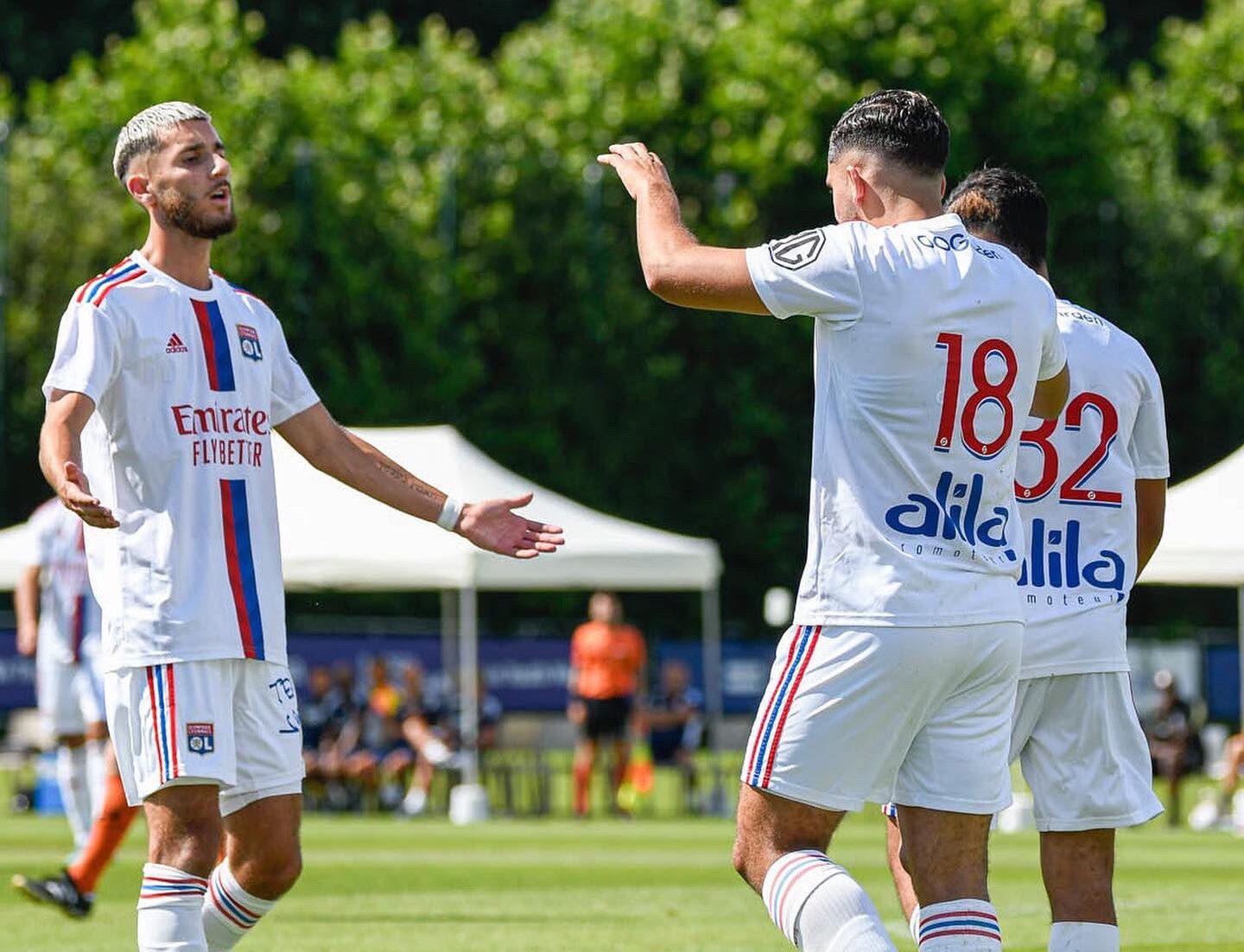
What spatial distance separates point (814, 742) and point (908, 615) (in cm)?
37

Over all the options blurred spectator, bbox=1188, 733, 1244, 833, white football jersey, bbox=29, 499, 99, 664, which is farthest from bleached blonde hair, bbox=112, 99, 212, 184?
blurred spectator, bbox=1188, 733, 1244, 833

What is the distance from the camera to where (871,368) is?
5934 mm

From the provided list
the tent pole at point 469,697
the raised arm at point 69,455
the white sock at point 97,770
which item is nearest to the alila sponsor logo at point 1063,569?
the raised arm at point 69,455

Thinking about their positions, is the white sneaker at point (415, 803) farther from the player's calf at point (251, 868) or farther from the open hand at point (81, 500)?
the open hand at point (81, 500)

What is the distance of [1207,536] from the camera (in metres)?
20.6

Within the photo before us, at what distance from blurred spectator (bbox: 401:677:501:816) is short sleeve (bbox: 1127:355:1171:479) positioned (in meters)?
16.6

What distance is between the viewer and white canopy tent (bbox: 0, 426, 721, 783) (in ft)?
73.7

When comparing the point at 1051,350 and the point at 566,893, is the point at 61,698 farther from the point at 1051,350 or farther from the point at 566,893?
the point at 1051,350

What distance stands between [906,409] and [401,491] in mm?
1899

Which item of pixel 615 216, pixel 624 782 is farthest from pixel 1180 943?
pixel 615 216

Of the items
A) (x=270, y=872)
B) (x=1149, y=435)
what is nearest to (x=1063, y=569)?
(x=1149, y=435)

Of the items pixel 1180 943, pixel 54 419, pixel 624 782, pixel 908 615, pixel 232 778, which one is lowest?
pixel 624 782

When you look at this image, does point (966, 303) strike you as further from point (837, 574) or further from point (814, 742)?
point (814, 742)

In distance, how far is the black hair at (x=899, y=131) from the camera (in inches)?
237
